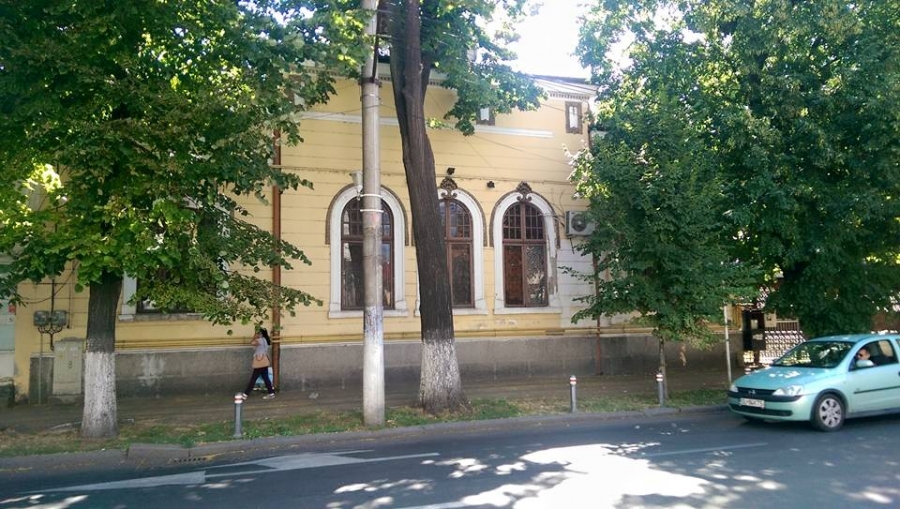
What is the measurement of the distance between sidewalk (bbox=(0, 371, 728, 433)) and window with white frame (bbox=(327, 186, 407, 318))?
2.06 m

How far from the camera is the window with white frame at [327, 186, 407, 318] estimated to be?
15.2 metres

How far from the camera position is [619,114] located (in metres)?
13.7

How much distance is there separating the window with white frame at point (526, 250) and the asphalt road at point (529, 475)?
7.20 meters

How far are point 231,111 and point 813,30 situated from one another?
465 inches

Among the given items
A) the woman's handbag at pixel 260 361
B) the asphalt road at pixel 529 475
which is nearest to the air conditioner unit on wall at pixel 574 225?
the asphalt road at pixel 529 475

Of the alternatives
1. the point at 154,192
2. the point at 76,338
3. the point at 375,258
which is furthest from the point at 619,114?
the point at 76,338

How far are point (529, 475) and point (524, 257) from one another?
10321 millimetres

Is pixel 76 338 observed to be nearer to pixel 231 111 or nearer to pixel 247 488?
pixel 231 111

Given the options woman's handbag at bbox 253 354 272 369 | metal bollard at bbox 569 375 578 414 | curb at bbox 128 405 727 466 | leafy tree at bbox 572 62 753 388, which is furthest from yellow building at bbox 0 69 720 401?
metal bollard at bbox 569 375 578 414

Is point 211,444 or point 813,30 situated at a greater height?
point 813,30

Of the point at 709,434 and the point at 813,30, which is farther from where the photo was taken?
the point at 813,30

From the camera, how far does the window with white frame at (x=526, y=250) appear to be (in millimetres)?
16781

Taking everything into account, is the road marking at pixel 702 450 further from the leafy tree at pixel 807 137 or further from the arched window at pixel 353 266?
the arched window at pixel 353 266

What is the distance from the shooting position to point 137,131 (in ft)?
28.1
